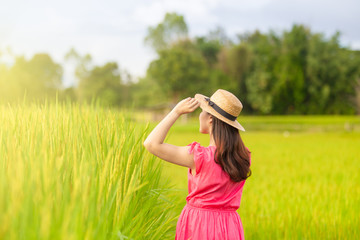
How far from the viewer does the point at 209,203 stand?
235cm

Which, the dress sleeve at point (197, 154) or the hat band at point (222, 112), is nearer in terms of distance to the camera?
the dress sleeve at point (197, 154)

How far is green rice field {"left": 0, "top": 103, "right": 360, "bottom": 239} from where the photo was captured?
1307 mm

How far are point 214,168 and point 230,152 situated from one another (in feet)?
0.49

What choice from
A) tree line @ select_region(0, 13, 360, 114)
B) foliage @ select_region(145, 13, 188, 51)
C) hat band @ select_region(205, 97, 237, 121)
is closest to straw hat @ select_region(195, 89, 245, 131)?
hat band @ select_region(205, 97, 237, 121)

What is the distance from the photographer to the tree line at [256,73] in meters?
47.1

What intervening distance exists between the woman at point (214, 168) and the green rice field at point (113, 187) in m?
0.28

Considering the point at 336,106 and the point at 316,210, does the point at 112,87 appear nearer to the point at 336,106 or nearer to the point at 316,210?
the point at 336,106

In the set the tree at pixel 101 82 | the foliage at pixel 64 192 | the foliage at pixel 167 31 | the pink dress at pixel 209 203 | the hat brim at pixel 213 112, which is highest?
the foliage at pixel 167 31

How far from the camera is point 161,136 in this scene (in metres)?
2.12

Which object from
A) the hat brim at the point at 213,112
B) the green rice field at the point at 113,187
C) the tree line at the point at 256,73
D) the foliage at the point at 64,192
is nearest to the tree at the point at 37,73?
the tree line at the point at 256,73

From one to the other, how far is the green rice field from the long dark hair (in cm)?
55

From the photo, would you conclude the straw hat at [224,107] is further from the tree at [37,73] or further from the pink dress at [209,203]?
the tree at [37,73]

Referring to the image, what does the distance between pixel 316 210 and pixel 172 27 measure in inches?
2200

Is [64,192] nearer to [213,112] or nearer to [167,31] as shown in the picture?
A: [213,112]
